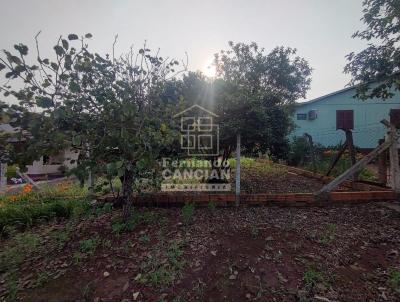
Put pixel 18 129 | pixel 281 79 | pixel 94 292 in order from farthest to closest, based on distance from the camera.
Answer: pixel 281 79, pixel 18 129, pixel 94 292

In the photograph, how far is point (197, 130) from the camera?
4.22 m

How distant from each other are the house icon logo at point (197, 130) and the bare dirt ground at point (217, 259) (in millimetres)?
1245

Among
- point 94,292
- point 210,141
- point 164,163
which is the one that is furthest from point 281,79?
point 94,292

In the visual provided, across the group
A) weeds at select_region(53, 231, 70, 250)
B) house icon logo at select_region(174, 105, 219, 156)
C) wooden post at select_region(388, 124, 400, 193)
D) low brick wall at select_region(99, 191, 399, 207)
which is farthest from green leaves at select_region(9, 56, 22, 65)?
wooden post at select_region(388, 124, 400, 193)

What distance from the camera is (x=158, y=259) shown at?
2.71 metres

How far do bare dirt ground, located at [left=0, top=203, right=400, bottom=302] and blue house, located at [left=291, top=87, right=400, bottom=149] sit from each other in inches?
486

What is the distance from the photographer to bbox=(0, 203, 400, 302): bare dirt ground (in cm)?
227

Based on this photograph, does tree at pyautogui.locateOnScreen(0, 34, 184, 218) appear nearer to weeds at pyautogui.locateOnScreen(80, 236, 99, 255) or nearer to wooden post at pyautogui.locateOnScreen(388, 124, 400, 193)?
weeds at pyautogui.locateOnScreen(80, 236, 99, 255)

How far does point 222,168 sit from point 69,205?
3223 mm

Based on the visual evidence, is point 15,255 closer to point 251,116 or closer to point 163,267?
point 163,267

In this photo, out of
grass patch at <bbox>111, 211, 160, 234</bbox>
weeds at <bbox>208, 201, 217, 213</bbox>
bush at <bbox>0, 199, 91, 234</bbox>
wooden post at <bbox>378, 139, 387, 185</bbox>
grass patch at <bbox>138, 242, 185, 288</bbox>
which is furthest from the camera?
wooden post at <bbox>378, 139, 387, 185</bbox>

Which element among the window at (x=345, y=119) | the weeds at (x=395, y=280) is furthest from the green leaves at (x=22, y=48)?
the window at (x=345, y=119)

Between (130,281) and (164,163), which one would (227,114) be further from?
(130,281)

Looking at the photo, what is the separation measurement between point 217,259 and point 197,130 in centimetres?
223
